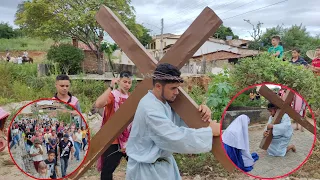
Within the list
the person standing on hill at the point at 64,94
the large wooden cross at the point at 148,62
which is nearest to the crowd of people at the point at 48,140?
the large wooden cross at the point at 148,62

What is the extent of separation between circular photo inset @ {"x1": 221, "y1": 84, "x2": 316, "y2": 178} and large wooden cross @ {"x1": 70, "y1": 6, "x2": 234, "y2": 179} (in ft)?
1.26

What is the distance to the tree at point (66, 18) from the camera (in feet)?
63.4

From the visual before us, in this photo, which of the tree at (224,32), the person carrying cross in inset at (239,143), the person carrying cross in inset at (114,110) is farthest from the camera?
the tree at (224,32)

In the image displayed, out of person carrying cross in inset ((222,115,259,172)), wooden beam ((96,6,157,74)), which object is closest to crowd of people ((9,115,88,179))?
wooden beam ((96,6,157,74))

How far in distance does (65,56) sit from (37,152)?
621 inches

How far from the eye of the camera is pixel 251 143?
8.48 ft

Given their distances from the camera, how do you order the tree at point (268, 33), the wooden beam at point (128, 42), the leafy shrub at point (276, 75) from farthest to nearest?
the tree at point (268, 33) → the leafy shrub at point (276, 75) → the wooden beam at point (128, 42)

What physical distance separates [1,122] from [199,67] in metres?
18.2

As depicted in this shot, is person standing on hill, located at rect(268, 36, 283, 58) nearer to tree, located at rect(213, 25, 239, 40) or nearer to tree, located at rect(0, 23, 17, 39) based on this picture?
tree, located at rect(213, 25, 239, 40)

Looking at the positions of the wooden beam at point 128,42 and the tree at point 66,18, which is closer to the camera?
the wooden beam at point 128,42

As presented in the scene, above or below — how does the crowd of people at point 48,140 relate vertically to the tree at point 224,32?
below

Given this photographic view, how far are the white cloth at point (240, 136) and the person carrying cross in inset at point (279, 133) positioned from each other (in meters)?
0.17

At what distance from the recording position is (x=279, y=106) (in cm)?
251

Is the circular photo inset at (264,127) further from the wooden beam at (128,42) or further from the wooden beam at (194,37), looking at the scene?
the wooden beam at (128,42)
